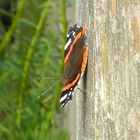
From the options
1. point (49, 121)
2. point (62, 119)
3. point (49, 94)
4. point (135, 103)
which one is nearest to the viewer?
point (135, 103)

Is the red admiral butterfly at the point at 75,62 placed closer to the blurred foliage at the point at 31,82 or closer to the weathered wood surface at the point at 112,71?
the weathered wood surface at the point at 112,71

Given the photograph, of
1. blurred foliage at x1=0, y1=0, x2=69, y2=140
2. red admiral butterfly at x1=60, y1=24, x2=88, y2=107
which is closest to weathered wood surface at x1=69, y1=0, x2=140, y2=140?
red admiral butterfly at x1=60, y1=24, x2=88, y2=107

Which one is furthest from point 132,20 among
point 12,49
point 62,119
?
point 62,119

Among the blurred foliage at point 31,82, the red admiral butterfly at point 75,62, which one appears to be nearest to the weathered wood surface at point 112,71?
the red admiral butterfly at point 75,62

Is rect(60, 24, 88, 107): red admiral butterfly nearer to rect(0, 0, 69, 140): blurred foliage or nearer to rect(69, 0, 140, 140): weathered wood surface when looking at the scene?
rect(69, 0, 140, 140): weathered wood surface

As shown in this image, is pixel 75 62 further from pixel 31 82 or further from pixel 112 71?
pixel 31 82

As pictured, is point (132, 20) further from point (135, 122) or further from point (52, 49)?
point (52, 49)
